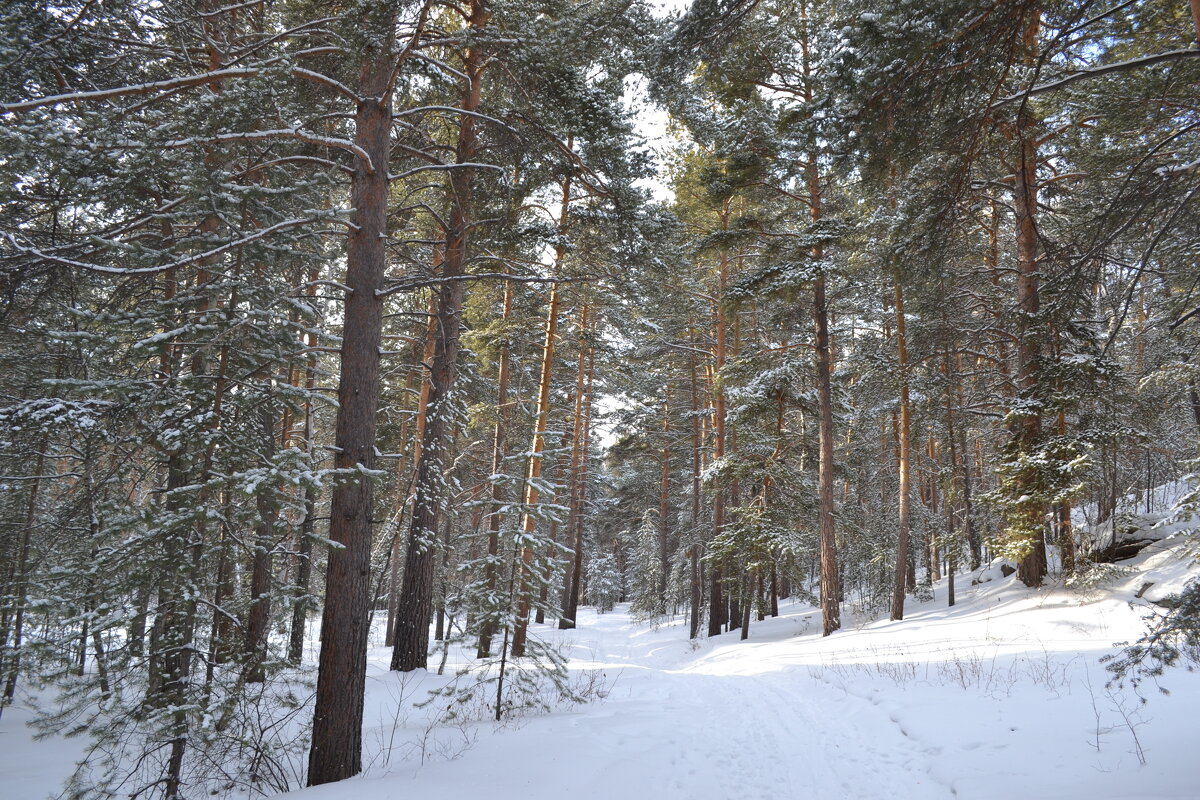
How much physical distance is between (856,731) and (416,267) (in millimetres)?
8722

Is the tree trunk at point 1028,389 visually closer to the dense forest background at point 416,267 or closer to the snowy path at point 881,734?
the dense forest background at point 416,267

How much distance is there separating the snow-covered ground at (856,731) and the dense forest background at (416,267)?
86 centimetres

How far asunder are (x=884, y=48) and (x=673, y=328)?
14.8 metres

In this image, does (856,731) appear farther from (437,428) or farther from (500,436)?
(500,436)

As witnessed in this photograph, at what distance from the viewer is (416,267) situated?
872 centimetres

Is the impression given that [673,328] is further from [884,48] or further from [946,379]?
[884,48]

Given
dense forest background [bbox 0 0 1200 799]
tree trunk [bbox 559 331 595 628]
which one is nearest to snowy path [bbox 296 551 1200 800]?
dense forest background [bbox 0 0 1200 799]

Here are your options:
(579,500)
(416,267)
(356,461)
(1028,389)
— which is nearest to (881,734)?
(356,461)

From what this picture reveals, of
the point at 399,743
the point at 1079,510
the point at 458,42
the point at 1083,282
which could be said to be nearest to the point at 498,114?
the point at 458,42

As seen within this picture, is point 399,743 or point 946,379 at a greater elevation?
point 946,379

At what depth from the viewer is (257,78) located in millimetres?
5496

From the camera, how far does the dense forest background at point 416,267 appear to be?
187 inches

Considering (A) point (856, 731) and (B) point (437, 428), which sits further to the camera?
(B) point (437, 428)

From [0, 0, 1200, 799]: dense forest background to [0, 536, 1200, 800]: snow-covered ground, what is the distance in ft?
2.83
